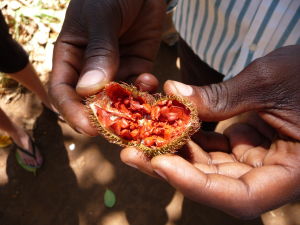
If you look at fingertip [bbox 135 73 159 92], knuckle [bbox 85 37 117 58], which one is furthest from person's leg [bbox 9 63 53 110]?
fingertip [bbox 135 73 159 92]

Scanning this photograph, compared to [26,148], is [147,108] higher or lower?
higher

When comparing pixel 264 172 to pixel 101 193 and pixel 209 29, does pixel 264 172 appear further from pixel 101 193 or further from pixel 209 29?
pixel 101 193

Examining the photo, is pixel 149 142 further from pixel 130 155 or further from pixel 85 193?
pixel 85 193

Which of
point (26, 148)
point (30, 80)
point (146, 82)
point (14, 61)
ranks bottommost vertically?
point (26, 148)

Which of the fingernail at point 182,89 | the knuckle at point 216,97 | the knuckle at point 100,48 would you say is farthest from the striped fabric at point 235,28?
the knuckle at point 100,48

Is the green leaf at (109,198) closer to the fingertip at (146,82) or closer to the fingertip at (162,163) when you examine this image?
the fingertip at (146,82)

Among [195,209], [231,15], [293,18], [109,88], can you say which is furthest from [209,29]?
[195,209]

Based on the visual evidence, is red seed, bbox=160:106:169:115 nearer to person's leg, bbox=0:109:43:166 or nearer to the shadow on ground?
the shadow on ground

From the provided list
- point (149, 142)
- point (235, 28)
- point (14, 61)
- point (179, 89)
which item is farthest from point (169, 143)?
point (14, 61)
